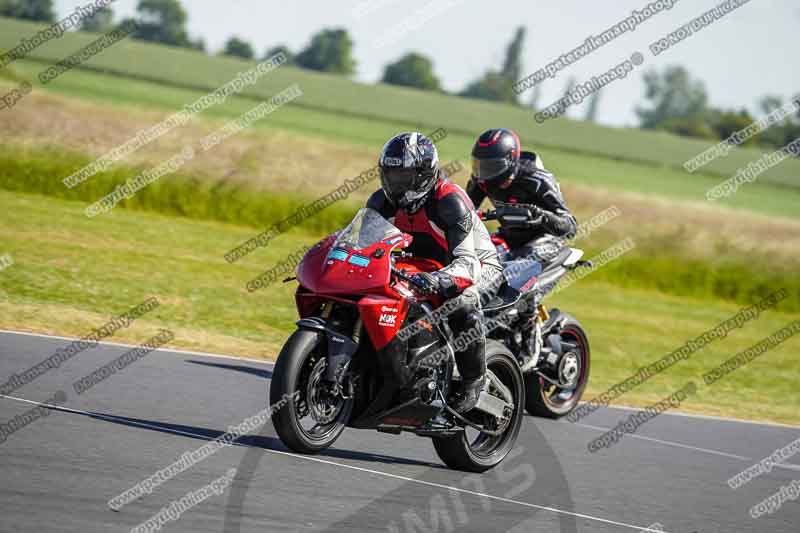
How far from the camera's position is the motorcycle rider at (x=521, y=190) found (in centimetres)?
1002

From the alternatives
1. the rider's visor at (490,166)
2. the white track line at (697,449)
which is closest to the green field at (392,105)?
the rider's visor at (490,166)

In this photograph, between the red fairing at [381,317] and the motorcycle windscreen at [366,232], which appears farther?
the motorcycle windscreen at [366,232]

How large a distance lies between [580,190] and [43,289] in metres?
20.0

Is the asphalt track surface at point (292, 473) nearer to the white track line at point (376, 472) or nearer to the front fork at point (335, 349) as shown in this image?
the white track line at point (376, 472)

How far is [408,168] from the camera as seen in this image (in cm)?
702

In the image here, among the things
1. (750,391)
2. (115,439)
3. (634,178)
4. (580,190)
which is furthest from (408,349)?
(634,178)

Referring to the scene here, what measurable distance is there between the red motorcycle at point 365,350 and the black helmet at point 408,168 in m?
0.24

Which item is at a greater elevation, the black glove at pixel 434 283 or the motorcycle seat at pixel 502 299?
the black glove at pixel 434 283

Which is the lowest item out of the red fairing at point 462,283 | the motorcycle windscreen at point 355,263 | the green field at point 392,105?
the green field at point 392,105

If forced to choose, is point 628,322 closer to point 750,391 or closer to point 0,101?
point 750,391

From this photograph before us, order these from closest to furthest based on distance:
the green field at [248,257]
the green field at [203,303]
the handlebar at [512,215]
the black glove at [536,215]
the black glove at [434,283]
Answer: the black glove at [434,283], the handlebar at [512,215], the black glove at [536,215], the green field at [203,303], the green field at [248,257]

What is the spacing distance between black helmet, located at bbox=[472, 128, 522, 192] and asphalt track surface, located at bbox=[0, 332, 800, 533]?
2293 millimetres

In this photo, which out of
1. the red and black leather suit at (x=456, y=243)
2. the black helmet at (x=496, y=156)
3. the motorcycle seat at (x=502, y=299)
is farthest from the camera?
the black helmet at (x=496, y=156)

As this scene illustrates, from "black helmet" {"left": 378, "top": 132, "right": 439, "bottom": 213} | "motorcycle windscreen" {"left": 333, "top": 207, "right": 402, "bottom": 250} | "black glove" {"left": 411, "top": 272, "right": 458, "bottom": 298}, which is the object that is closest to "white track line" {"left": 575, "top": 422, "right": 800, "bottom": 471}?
"black glove" {"left": 411, "top": 272, "right": 458, "bottom": 298}
